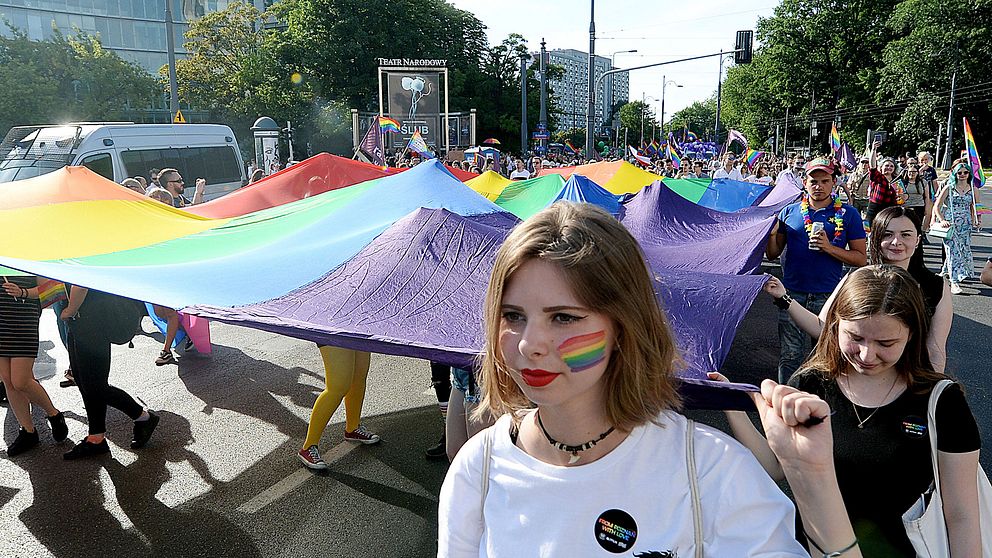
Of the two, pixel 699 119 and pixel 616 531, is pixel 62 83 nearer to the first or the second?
pixel 616 531

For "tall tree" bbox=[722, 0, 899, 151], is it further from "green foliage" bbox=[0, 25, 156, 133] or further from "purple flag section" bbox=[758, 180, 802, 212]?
"green foliage" bbox=[0, 25, 156, 133]

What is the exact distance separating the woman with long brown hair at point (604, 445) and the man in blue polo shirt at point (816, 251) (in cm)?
371

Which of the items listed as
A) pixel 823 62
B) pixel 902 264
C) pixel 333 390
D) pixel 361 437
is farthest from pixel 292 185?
pixel 823 62

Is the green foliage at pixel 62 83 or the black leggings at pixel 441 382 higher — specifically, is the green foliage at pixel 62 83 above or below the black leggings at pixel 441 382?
above

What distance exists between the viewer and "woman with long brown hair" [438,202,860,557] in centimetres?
134

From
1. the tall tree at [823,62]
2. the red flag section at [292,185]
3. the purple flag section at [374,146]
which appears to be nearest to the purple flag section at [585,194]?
the red flag section at [292,185]

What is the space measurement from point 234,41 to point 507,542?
44.9 m

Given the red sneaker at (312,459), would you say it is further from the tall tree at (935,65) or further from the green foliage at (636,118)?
the green foliage at (636,118)

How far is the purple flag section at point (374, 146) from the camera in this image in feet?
53.2

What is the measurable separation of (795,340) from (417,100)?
32.3 meters

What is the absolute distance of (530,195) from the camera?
31.5ft

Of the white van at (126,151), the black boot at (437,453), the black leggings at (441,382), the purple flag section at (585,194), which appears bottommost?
the black boot at (437,453)

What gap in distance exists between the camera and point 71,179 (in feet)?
18.1

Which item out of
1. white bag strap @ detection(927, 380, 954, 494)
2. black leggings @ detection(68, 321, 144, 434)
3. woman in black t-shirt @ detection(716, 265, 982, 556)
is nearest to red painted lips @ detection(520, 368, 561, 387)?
woman in black t-shirt @ detection(716, 265, 982, 556)
